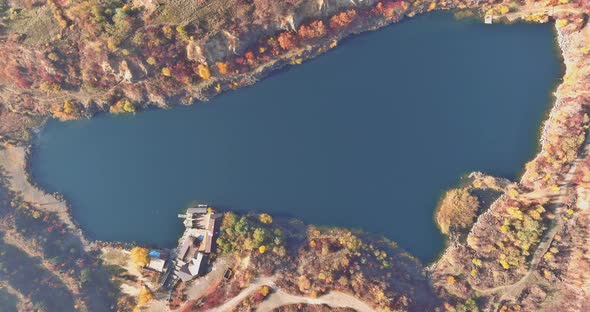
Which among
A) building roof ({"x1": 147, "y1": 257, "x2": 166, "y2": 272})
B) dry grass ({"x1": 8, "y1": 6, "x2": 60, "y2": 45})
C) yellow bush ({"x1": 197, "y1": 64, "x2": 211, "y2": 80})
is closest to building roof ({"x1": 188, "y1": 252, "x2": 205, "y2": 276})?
building roof ({"x1": 147, "y1": 257, "x2": 166, "y2": 272})

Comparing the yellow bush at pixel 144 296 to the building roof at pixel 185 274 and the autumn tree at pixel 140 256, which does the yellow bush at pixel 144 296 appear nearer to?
the autumn tree at pixel 140 256

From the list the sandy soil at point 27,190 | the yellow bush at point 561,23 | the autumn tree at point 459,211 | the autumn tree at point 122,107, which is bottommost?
the autumn tree at point 459,211

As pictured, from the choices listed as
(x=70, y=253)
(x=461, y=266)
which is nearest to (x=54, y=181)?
(x=70, y=253)

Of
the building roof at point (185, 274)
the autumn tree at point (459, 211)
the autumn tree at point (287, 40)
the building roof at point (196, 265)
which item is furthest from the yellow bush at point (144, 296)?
the autumn tree at point (459, 211)

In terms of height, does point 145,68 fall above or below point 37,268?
above

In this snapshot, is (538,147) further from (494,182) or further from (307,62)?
(307,62)

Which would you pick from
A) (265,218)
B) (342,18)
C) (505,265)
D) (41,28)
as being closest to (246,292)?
(265,218)
